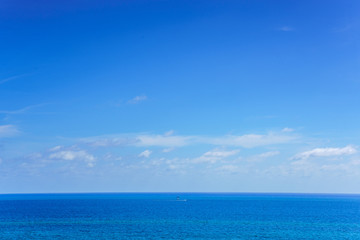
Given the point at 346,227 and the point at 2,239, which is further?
the point at 346,227

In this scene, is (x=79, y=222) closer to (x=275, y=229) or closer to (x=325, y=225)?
(x=275, y=229)

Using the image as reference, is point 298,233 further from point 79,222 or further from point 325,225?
point 79,222

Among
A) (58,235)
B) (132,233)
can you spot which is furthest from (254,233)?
(58,235)

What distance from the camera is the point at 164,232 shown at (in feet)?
211

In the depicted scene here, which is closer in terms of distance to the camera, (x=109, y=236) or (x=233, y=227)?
(x=109, y=236)

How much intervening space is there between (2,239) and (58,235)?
8.93 m

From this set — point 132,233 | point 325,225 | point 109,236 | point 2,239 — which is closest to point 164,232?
point 132,233

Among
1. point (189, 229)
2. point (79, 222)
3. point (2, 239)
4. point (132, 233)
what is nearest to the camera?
point (2, 239)

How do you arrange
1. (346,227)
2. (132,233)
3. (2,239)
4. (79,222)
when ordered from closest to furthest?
1. (2,239)
2. (132,233)
3. (346,227)
4. (79,222)

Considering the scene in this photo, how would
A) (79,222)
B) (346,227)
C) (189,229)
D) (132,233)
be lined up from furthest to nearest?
(79,222) → (346,227) → (189,229) → (132,233)

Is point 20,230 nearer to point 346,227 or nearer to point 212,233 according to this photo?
point 212,233

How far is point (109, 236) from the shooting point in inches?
2381

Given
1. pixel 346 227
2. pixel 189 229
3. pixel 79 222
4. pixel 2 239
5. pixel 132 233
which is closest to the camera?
pixel 2 239

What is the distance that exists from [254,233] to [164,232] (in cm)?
1646
